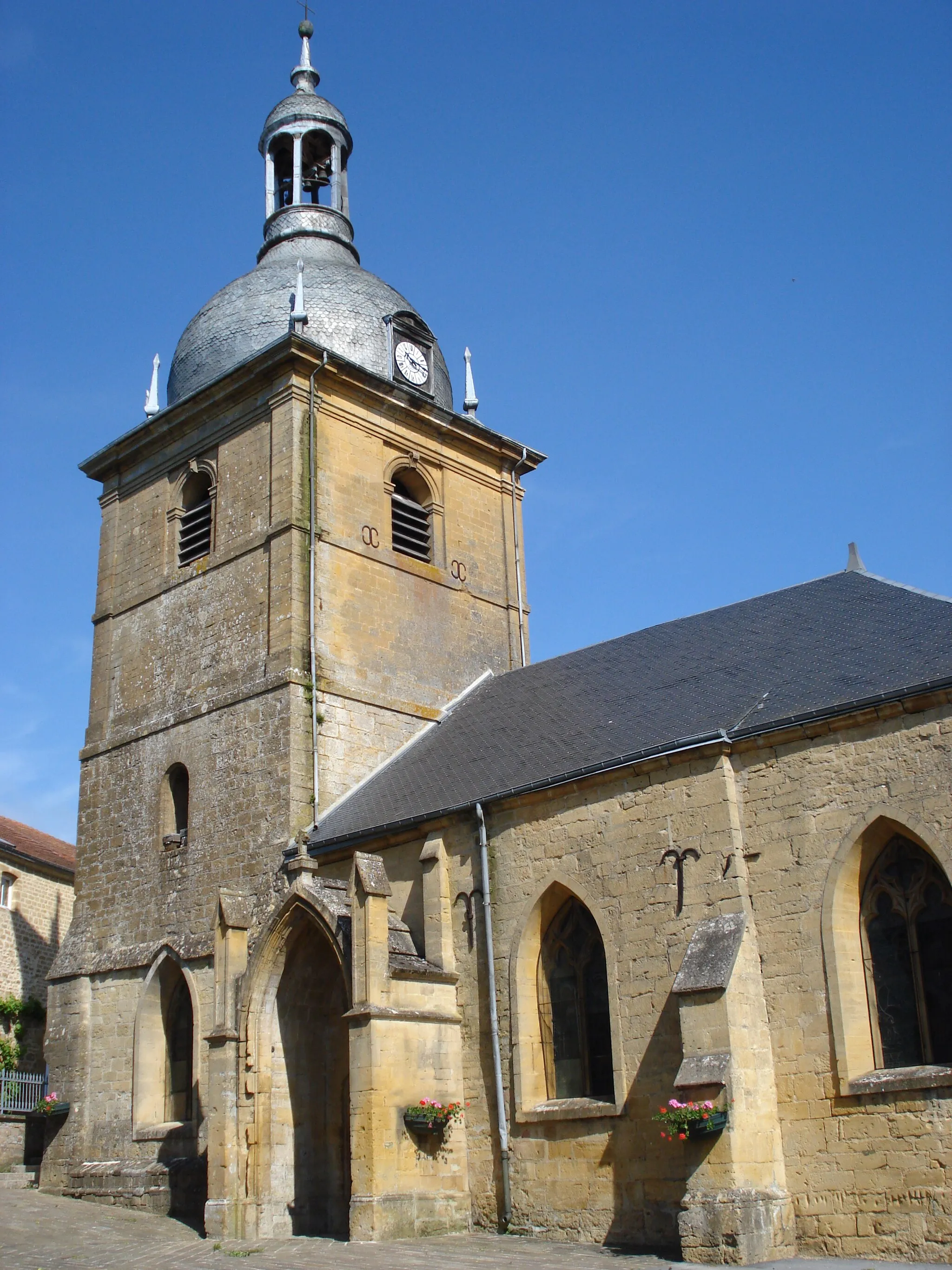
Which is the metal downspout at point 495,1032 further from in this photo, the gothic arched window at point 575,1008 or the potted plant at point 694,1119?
the potted plant at point 694,1119

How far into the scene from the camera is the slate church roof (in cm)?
1302

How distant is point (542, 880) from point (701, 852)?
81.1 inches

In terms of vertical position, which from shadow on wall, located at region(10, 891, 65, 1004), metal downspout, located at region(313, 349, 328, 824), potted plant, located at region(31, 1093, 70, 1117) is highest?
metal downspout, located at region(313, 349, 328, 824)

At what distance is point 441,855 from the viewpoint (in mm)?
15047

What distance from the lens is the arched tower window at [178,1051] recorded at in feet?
57.6

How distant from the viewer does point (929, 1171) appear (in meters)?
10.9

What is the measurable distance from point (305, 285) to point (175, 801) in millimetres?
8360

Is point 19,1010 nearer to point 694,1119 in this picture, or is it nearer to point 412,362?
point 412,362

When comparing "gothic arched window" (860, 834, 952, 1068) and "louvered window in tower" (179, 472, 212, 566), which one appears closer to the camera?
"gothic arched window" (860, 834, 952, 1068)

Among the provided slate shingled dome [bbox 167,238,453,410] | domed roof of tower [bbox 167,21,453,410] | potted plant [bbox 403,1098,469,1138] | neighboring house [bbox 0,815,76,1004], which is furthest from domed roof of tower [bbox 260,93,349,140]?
potted plant [bbox 403,1098,469,1138]

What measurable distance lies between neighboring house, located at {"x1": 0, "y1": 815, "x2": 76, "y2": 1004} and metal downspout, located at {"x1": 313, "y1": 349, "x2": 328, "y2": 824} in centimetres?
956

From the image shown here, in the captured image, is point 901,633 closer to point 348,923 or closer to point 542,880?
point 542,880

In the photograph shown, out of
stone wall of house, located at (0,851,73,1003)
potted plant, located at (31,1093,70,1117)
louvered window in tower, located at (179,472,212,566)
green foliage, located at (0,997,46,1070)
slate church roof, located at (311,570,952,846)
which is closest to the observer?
slate church roof, located at (311,570,952,846)

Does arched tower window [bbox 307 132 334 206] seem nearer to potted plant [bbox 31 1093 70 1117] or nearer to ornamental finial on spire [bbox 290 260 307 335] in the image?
ornamental finial on spire [bbox 290 260 307 335]
